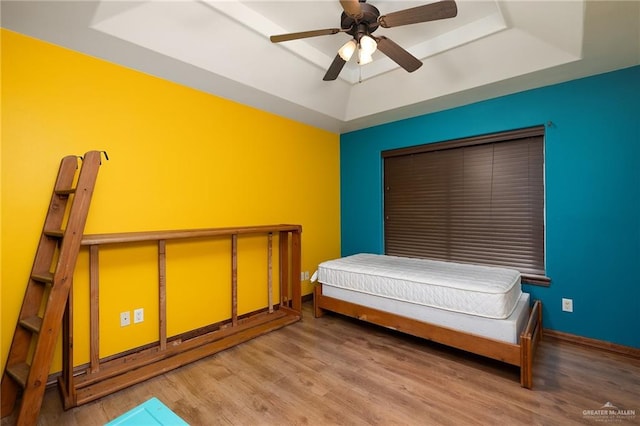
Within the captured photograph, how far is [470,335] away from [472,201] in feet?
5.13

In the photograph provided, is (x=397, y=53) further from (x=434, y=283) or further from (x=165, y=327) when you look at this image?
(x=165, y=327)

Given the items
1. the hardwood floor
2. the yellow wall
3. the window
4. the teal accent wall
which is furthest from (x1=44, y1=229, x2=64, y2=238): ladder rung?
the teal accent wall

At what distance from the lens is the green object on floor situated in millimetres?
1078

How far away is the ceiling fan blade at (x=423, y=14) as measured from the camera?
5.16ft

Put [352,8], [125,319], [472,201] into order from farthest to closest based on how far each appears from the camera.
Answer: [472,201] → [125,319] → [352,8]

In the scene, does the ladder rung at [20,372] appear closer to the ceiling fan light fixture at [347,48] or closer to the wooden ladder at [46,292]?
the wooden ladder at [46,292]

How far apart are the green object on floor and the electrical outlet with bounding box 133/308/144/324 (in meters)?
1.42

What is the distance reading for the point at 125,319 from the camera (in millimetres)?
2326

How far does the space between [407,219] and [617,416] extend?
2.41 meters

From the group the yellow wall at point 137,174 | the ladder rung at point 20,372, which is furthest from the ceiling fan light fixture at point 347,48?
the ladder rung at point 20,372

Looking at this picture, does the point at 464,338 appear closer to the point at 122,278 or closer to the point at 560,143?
the point at 560,143

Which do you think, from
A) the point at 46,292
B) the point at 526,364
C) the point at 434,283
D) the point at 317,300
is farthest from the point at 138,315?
the point at 526,364

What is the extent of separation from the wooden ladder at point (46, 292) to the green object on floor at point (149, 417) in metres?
0.92

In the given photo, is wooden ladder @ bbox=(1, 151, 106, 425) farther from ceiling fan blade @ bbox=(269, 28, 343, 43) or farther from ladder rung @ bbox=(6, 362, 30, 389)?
ceiling fan blade @ bbox=(269, 28, 343, 43)
